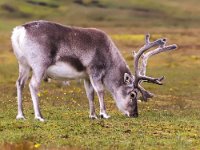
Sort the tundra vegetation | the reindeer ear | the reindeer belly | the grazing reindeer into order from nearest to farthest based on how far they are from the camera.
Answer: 1. the tundra vegetation
2. the grazing reindeer
3. the reindeer belly
4. the reindeer ear

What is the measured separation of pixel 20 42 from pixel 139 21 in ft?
384

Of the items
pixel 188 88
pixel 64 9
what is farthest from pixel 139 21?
pixel 188 88

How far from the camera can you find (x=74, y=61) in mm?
19672

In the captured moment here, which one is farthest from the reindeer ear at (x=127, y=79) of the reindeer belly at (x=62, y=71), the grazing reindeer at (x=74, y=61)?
the reindeer belly at (x=62, y=71)

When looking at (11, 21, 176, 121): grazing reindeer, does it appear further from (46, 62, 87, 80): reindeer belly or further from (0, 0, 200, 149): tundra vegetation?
(0, 0, 200, 149): tundra vegetation

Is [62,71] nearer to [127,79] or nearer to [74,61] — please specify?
[74,61]

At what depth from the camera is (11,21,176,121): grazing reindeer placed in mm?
19062

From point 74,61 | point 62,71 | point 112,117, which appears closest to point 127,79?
point 112,117

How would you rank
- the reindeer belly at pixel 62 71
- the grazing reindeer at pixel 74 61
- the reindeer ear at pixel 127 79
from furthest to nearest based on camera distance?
the reindeer ear at pixel 127 79, the reindeer belly at pixel 62 71, the grazing reindeer at pixel 74 61

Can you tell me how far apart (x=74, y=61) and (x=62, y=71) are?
0.59 meters

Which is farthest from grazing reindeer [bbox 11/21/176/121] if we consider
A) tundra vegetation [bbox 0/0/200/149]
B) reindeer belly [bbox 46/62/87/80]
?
tundra vegetation [bbox 0/0/200/149]

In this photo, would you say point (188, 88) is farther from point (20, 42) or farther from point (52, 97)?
point (20, 42)

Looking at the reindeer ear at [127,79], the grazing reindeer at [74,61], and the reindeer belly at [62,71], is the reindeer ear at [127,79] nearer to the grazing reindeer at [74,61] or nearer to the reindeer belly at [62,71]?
the grazing reindeer at [74,61]

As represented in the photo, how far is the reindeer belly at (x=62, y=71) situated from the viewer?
19.3m
